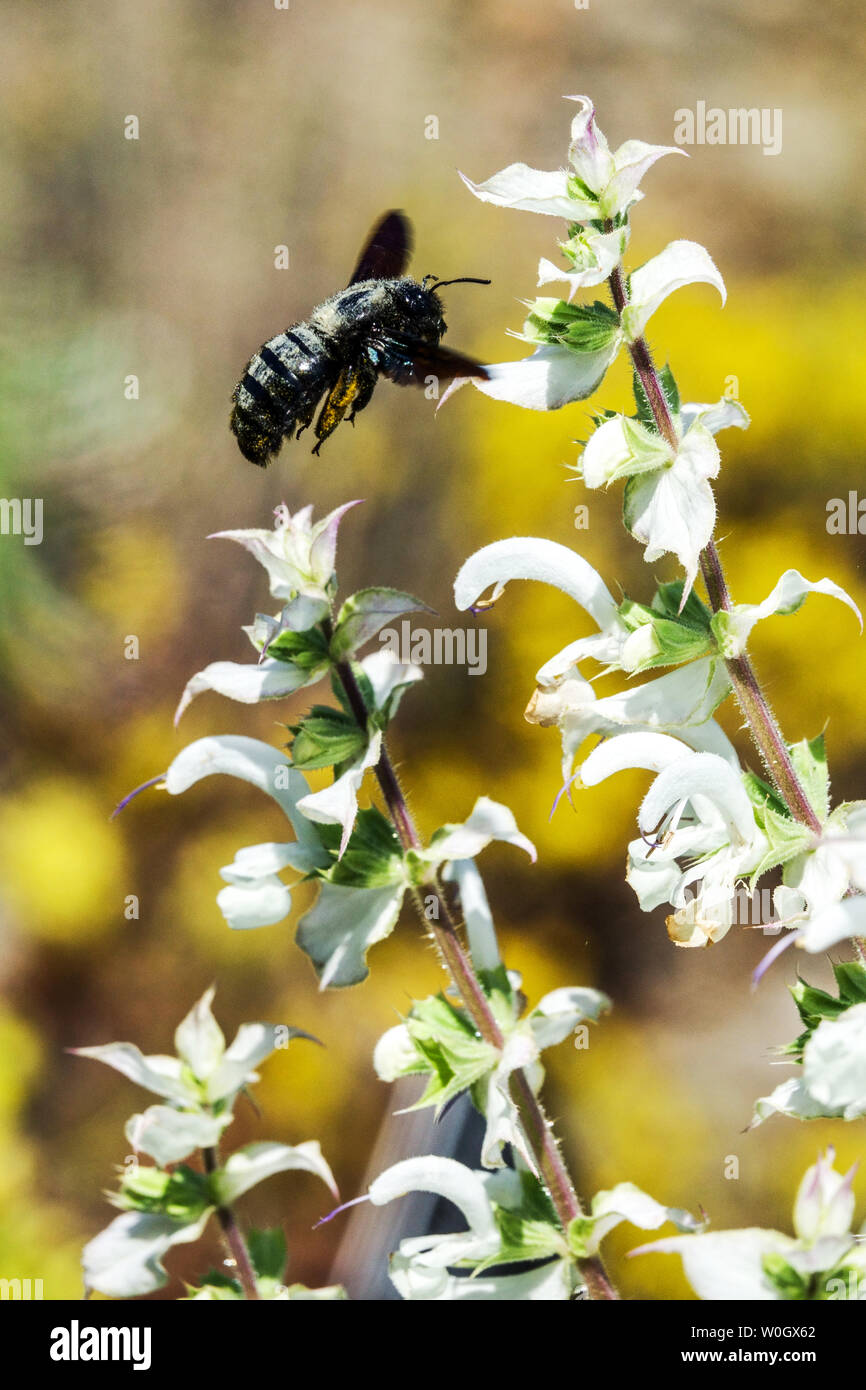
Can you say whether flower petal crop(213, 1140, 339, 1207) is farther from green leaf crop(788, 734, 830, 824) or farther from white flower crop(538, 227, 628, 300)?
white flower crop(538, 227, 628, 300)

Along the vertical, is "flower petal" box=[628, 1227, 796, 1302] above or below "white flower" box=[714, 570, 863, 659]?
below

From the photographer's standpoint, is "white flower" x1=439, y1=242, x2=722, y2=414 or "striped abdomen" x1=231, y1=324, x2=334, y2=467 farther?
"striped abdomen" x1=231, y1=324, x2=334, y2=467

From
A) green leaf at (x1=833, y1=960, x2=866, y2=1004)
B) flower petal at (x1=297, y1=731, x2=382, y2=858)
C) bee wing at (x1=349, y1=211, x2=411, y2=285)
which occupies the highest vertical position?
bee wing at (x1=349, y1=211, x2=411, y2=285)

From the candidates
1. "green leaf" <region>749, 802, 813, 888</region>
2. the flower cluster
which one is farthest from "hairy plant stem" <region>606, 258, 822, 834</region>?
the flower cluster

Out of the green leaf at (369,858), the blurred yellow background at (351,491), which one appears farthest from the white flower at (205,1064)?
the blurred yellow background at (351,491)

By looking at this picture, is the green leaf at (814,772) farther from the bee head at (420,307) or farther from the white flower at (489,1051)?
the bee head at (420,307)
